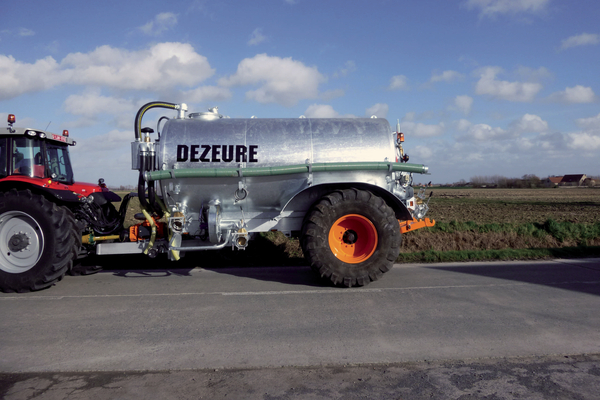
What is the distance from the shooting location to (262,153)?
267 inches

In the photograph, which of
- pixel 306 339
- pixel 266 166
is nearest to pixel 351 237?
pixel 266 166

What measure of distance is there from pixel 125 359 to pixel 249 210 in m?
3.56

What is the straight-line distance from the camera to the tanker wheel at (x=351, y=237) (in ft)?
20.7

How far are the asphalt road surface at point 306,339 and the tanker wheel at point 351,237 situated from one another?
1.02ft

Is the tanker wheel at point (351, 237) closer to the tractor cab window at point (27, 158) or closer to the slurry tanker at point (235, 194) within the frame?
the slurry tanker at point (235, 194)

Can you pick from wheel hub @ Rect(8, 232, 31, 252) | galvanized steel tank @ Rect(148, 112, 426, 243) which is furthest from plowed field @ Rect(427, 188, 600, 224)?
wheel hub @ Rect(8, 232, 31, 252)

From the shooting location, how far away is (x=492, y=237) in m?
9.80

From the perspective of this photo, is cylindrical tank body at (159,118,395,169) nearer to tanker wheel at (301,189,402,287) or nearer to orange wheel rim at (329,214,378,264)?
tanker wheel at (301,189,402,287)

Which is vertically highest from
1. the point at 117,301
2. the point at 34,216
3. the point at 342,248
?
the point at 34,216

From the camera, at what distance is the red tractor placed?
641 cm

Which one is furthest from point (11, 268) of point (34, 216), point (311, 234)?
point (311, 234)

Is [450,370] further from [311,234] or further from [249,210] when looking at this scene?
[249,210]

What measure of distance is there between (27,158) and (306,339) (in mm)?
5731

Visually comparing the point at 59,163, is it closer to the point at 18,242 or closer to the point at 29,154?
the point at 29,154
